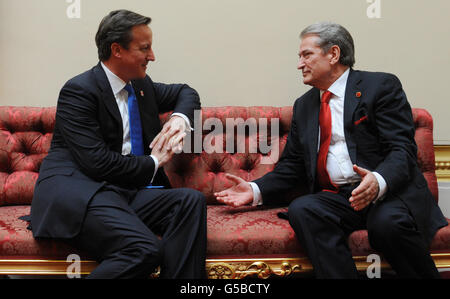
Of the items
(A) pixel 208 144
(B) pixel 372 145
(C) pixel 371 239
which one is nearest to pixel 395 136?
(B) pixel 372 145

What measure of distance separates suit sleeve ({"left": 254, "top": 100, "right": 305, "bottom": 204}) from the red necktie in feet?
0.43

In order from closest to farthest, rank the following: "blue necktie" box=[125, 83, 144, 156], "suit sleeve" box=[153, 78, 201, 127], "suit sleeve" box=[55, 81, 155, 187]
→ "suit sleeve" box=[55, 81, 155, 187] → "blue necktie" box=[125, 83, 144, 156] → "suit sleeve" box=[153, 78, 201, 127]

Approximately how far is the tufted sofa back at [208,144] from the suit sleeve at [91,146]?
38cm

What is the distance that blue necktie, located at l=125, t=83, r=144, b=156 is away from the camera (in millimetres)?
1867

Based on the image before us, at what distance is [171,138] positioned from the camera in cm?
182

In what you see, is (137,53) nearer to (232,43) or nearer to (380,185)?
(232,43)

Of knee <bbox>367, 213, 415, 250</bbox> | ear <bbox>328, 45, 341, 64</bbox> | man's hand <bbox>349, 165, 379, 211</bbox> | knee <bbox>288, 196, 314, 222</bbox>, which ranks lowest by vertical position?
knee <bbox>367, 213, 415, 250</bbox>

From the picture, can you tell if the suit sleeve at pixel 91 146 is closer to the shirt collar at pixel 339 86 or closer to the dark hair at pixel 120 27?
the dark hair at pixel 120 27

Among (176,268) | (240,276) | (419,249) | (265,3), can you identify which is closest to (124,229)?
(176,268)

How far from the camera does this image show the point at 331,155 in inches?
72.1

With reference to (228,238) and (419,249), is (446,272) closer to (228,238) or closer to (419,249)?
(419,249)

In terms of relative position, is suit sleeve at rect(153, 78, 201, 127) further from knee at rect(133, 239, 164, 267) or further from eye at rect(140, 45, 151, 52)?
knee at rect(133, 239, 164, 267)

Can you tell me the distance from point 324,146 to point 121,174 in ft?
3.01

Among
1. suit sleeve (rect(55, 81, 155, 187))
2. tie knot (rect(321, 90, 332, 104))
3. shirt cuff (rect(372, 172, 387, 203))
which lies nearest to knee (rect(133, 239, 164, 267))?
suit sleeve (rect(55, 81, 155, 187))
